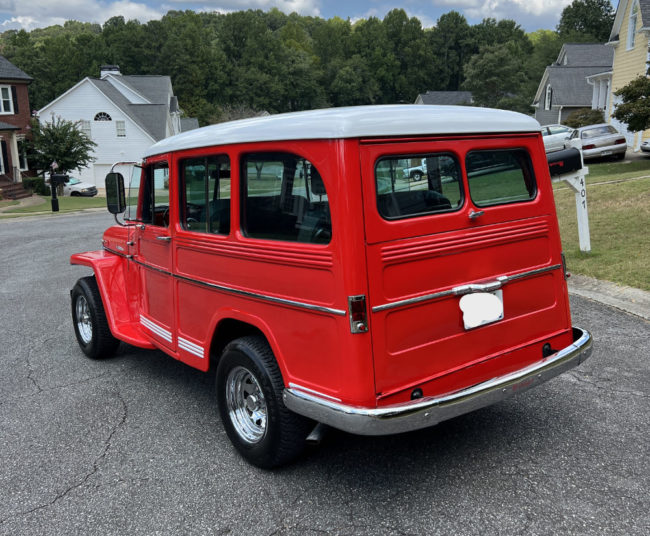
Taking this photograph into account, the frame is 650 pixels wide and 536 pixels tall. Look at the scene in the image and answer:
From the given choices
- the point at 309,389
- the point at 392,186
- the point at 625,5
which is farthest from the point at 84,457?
the point at 625,5

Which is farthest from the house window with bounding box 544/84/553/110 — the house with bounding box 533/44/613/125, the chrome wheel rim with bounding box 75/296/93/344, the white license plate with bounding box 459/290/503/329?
the white license plate with bounding box 459/290/503/329

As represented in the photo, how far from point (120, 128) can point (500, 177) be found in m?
46.5

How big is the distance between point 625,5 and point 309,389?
3299cm

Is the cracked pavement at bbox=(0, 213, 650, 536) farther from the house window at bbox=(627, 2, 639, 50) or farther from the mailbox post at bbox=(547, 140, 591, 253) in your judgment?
the house window at bbox=(627, 2, 639, 50)

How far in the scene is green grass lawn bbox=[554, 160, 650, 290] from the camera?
26.9 ft

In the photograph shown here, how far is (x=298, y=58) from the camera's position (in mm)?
101062

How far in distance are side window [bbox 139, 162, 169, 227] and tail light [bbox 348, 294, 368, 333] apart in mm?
Answer: 2106

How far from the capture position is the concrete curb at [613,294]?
6859 millimetres

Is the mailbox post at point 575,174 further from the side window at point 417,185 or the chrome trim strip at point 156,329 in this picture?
the chrome trim strip at point 156,329

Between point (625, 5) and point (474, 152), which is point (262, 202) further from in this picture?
point (625, 5)

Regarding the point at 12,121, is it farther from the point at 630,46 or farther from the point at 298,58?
the point at 298,58

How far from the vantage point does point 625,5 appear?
29562 millimetres

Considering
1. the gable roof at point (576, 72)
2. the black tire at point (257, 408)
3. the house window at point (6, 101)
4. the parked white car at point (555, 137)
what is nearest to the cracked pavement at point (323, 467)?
the black tire at point (257, 408)

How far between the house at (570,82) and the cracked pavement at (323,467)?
41.7 meters
